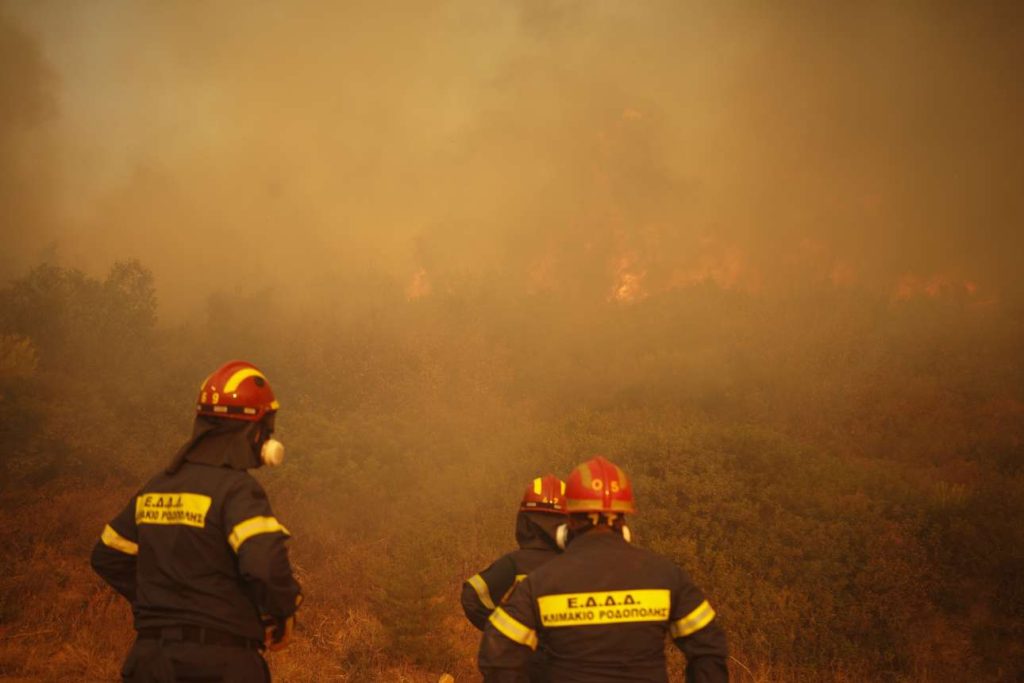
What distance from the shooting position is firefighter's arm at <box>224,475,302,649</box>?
271cm

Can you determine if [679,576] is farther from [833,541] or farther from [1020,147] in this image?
[1020,147]

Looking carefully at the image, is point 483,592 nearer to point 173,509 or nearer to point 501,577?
point 501,577

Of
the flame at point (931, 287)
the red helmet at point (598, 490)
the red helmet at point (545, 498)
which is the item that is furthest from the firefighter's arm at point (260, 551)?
the flame at point (931, 287)

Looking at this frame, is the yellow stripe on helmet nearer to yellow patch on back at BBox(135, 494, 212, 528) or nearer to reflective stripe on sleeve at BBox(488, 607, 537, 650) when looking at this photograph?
yellow patch on back at BBox(135, 494, 212, 528)

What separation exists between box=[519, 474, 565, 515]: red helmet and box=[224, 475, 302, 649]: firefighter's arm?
202 cm

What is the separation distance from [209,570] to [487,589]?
6.39 ft

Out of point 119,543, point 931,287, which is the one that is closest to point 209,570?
point 119,543

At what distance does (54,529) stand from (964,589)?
1466 cm

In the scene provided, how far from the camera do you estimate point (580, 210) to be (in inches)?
1309

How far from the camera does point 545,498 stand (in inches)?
180

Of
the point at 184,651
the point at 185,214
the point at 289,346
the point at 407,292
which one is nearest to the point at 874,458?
the point at 184,651

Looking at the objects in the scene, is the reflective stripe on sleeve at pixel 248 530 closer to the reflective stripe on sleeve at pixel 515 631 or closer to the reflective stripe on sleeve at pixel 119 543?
the reflective stripe on sleeve at pixel 119 543

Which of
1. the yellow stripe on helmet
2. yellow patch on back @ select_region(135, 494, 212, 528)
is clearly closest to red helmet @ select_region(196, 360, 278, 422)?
the yellow stripe on helmet

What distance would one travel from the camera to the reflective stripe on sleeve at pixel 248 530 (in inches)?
108
